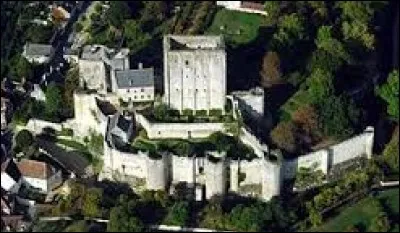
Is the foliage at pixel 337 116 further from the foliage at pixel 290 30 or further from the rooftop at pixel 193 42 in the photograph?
the foliage at pixel 290 30

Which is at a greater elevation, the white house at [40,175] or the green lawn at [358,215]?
the white house at [40,175]

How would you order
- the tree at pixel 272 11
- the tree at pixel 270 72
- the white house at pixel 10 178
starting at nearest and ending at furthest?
the white house at pixel 10 178
the tree at pixel 270 72
the tree at pixel 272 11

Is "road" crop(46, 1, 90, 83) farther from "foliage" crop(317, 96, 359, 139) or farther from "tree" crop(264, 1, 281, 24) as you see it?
"foliage" crop(317, 96, 359, 139)

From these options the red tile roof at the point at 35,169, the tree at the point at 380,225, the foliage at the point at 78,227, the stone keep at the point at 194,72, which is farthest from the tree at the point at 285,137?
the red tile roof at the point at 35,169

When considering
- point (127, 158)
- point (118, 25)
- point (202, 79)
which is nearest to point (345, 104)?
point (202, 79)

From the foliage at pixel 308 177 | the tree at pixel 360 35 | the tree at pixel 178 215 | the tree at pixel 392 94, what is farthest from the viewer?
the tree at pixel 360 35

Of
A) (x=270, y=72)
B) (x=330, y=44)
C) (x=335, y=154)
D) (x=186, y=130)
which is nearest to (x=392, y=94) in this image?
(x=330, y=44)
